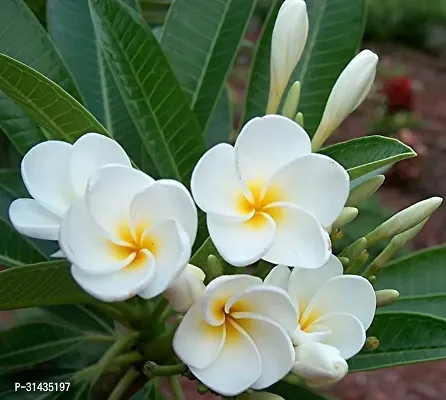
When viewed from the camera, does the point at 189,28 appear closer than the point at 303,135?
No

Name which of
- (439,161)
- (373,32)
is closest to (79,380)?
(439,161)

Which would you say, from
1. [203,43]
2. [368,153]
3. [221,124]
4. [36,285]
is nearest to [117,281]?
[36,285]

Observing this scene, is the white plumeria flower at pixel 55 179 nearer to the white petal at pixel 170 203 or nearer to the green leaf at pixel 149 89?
the white petal at pixel 170 203

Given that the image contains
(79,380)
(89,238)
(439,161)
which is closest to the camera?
(89,238)

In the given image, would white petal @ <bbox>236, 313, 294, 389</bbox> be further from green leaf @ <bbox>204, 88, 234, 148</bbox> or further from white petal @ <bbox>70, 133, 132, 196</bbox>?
green leaf @ <bbox>204, 88, 234, 148</bbox>

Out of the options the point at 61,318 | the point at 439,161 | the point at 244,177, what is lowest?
the point at 439,161

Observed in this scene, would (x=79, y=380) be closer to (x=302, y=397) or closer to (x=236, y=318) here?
(x=302, y=397)

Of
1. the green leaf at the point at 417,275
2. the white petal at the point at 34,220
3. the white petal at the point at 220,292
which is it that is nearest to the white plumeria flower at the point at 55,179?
the white petal at the point at 34,220
